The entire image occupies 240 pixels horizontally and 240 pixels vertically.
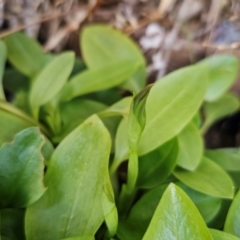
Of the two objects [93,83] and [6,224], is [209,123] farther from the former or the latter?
[6,224]

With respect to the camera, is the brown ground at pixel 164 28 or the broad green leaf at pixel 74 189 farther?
the brown ground at pixel 164 28

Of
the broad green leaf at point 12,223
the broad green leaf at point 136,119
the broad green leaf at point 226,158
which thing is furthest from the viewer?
the broad green leaf at point 226,158

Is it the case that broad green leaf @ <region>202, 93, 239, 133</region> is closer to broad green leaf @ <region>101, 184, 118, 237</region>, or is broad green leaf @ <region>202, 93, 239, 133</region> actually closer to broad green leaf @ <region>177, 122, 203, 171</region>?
broad green leaf @ <region>177, 122, 203, 171</region>

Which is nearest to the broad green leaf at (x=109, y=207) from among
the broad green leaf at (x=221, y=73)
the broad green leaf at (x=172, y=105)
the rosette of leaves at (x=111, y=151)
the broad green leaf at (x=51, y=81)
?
the rosette of leaves at (x=111, y=151)

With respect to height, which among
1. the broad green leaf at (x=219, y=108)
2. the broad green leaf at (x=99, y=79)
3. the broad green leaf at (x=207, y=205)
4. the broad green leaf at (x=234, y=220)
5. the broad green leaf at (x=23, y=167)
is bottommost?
the broad green leaf at (x=219, y=108)

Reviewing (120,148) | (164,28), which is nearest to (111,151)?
(120,148)

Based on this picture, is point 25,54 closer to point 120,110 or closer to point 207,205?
point 120,110

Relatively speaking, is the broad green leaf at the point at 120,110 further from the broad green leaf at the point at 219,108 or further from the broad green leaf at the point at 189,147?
the broad green leaf at the point at 219,108
